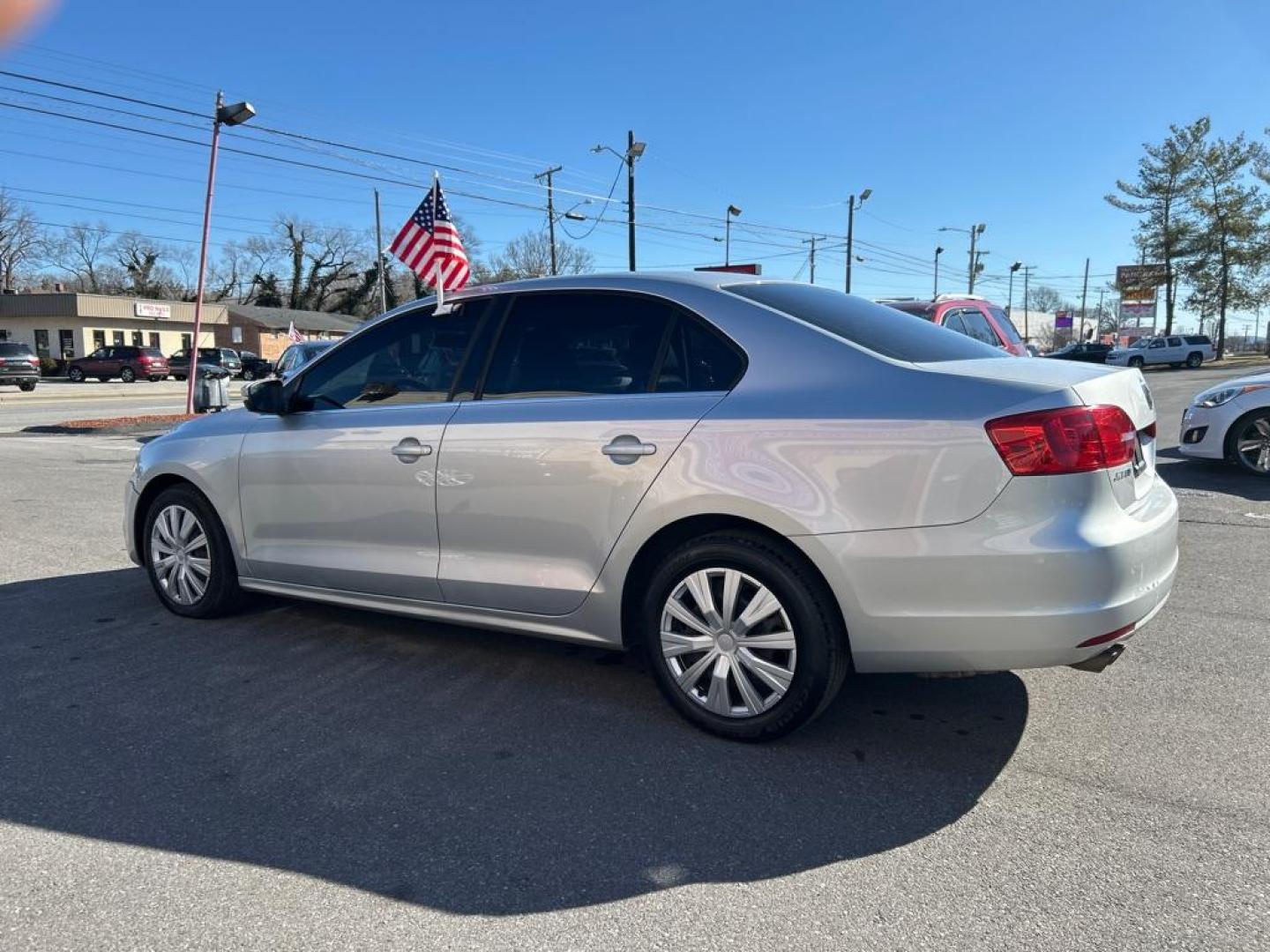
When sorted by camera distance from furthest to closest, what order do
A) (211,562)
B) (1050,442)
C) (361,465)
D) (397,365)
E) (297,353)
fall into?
(297,353)
(211,562)
(397,365)
(361,465)
(1050,442)

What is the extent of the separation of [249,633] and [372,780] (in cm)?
190

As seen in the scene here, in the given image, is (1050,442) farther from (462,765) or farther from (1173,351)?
(1173,351)

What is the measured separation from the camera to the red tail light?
9.18 ft

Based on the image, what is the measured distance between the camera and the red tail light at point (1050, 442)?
2799 mm

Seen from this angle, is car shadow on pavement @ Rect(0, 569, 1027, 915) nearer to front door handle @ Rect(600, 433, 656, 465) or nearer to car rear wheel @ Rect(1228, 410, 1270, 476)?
front door handle @ Rect(600, 433, 656, 465)

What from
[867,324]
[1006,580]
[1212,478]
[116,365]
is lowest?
[1212,478]

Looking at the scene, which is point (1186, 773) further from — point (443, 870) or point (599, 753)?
point (443, 870)

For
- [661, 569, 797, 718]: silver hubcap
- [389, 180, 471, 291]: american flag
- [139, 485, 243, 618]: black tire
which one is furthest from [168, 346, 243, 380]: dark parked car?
[661, 569, 797, 718]: silver hubcap

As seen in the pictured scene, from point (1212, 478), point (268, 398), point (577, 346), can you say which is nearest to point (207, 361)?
point (1212, 478)

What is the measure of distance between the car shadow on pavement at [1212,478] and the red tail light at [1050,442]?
668cm

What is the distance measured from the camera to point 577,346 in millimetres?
A: 3738

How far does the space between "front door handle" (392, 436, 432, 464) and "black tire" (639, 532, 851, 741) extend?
1.20 metres

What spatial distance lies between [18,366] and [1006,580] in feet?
128

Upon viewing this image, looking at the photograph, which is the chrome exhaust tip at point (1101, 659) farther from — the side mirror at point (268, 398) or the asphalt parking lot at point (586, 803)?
the side mirror at point (268, 398)
